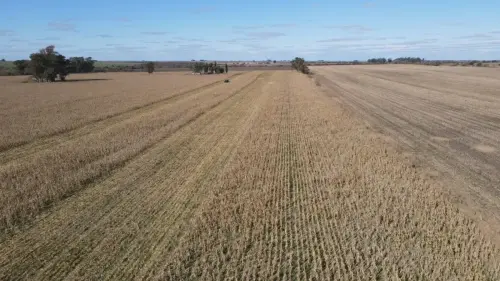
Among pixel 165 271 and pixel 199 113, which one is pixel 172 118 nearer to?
pixel 199 113

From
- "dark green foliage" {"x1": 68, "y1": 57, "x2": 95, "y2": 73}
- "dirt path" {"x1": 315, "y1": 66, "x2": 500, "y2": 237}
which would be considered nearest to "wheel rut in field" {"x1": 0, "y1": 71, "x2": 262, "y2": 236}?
"dirt path" {"x1": 315, "y1": 66, "x2": 500, "y2": 237}

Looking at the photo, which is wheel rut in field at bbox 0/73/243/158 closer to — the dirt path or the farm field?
the farm field

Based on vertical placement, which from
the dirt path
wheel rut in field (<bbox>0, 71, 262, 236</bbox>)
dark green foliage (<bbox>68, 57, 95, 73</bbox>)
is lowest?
dark green foliage (<bbox>68, 57, 95, 73</bbox>)

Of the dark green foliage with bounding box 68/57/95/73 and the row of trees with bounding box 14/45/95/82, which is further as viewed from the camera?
the dark green foliage with bounding box 68/57/95/73

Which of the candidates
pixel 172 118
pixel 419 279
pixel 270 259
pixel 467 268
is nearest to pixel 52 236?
pixel 270 259

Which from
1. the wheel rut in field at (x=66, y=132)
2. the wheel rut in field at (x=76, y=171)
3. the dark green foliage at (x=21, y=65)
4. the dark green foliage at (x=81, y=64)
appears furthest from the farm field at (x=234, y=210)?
the dark green foliage at (x=81, y=64)

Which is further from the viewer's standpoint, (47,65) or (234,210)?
(47,65)

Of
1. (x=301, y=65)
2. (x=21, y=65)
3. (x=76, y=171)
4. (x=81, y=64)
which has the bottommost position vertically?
(x=81, y=64)

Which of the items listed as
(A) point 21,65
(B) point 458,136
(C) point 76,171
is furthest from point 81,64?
(B) point 458,136

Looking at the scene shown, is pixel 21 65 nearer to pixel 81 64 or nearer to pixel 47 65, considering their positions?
pixel 81 64
